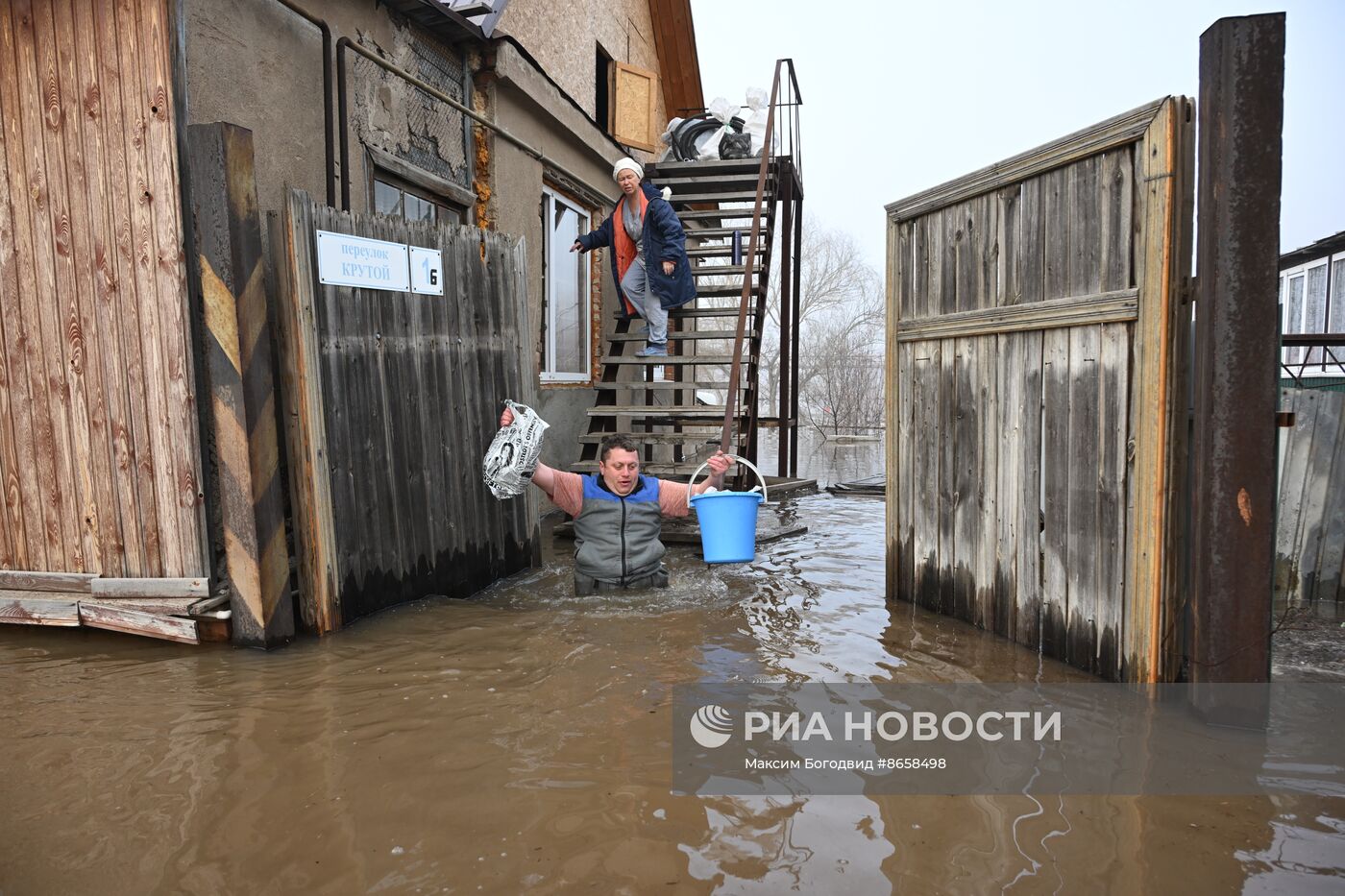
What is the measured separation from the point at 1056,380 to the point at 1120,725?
1.61 meters

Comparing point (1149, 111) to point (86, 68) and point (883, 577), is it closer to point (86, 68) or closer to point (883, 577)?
point (883, 577)

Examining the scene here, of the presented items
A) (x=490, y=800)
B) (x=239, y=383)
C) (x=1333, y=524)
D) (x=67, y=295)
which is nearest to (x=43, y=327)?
(x=67, y=295)

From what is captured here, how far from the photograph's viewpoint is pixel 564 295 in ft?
33.3

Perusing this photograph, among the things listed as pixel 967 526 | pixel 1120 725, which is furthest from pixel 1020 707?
pixel 967 526

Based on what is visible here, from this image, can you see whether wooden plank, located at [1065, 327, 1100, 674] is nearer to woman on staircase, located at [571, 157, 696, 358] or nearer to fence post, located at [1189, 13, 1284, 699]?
fence post, located at [1189, 13, 1284, 699]

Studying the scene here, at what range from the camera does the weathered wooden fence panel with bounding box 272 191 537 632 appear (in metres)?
4.47

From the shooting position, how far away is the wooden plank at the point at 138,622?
4.26 metres

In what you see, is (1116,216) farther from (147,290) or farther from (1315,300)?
(1315,300)

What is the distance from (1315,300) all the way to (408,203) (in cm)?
1714

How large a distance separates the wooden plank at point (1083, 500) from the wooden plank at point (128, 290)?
4.40m

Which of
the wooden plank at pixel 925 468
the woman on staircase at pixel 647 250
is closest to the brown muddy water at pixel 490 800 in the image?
the wooden plank at pixel 925 468

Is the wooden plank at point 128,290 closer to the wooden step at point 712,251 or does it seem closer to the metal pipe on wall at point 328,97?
the metal pipe on wall at point 328,97

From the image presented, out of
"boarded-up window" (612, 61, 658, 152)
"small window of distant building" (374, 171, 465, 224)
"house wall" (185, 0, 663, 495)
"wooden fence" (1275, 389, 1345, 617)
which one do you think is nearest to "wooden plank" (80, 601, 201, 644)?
"house wall" (185, 0, 663, 495)

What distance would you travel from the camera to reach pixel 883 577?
600 centimetres
